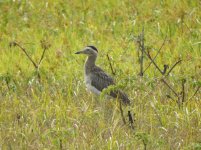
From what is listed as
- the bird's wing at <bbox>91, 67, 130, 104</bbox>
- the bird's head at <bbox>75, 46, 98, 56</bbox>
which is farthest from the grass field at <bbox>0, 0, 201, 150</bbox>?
the bird's head at <bbox>75, 46, 98, 56</bbox>

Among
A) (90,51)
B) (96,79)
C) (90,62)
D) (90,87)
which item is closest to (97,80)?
(96,79)

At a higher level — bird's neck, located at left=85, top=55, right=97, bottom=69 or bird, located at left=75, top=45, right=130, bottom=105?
bird's neck, located at left=85, top=55, right=97, bottom=69

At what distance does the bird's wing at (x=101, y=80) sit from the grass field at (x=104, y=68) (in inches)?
8.4

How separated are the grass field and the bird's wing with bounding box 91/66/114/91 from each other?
21 centimetres

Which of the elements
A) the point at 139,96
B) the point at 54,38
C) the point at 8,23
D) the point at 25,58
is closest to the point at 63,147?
the point at 139,96

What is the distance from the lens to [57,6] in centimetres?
1673

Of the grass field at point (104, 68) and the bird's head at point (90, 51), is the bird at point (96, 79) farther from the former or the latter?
the grass field at point (104, 68)

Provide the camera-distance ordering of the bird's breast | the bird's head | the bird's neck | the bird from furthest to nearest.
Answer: the bird's head, the bird's neck, the bird's breast, the bird

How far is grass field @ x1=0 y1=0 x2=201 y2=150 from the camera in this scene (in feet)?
32.8

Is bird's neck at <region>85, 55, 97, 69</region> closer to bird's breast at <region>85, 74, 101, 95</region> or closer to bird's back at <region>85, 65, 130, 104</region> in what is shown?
bird's back at <region>85, 65, 130, 104</region>

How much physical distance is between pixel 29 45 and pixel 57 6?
2.11m

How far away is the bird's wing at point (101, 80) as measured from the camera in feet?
40.2

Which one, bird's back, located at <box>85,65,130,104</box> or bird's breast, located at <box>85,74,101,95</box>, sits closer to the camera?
bird's breast, located at <box>85,74,101,95</box>

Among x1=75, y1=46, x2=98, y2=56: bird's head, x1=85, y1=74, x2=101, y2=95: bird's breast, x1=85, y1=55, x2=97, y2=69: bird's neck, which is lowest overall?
x1=85, y1=74, x2=101, y2=95: bird's breast
